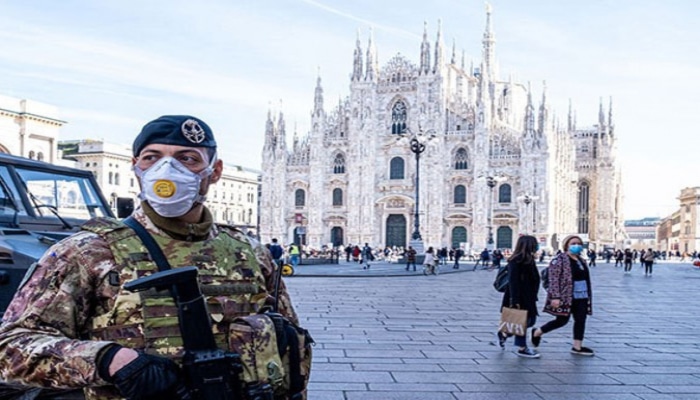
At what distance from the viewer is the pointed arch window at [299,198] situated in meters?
55.6

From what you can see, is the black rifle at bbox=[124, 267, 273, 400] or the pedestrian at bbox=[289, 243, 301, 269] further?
the pedestrian at bbox=[289, 243, 301, 269]

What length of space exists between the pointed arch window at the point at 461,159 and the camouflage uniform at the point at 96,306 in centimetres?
4961

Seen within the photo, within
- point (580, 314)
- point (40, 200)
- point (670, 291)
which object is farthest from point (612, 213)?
point (40, 200)

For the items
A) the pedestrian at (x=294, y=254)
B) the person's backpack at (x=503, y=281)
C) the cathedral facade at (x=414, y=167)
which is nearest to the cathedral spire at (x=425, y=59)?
the cathedral facade at (x=414, y=167)

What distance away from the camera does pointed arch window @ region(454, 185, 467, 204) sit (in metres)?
50.9

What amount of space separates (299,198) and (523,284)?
4810cm

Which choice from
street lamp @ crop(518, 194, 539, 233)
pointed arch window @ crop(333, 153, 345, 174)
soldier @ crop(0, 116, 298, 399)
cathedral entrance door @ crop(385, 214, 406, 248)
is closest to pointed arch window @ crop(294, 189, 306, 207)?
pointed arch window @ crop(333, 153, 345, 174)

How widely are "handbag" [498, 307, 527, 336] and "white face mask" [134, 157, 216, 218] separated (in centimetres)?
625

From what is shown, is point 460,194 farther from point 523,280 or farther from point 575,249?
point 523,280

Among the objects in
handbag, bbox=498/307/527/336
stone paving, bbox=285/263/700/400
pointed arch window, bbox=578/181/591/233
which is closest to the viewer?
stone paving, bbox=285/263/700/400

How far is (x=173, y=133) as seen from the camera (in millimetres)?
2283

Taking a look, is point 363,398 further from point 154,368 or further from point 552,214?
point 552,214

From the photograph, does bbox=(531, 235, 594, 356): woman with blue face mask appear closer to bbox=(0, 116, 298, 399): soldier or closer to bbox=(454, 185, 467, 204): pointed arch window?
A: bbox=(0, 116, 298, 399): soldier

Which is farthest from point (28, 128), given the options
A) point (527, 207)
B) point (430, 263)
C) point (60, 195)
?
point (60, 195)
